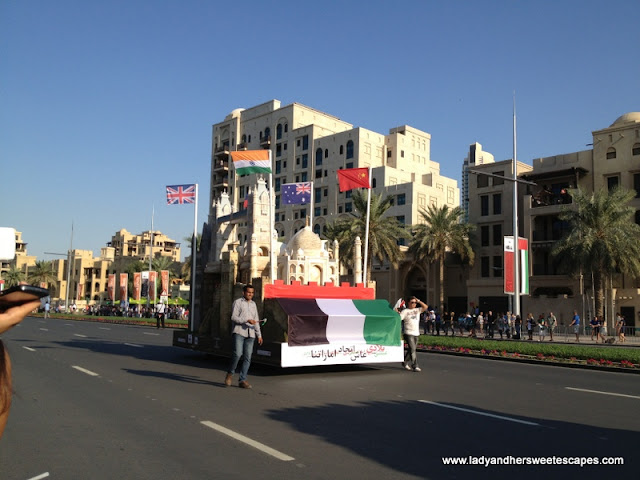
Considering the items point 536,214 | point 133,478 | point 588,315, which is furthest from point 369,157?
point 133,478

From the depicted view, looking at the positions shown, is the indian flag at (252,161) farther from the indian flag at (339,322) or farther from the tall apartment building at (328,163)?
the tall apartment building at (328,163)

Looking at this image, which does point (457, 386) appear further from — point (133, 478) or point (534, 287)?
point (534, 287)

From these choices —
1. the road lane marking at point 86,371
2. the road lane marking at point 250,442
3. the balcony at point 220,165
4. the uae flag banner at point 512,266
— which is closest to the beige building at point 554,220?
the uae flag banner at point 512,266

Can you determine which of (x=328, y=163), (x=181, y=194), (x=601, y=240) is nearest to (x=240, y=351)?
(x=181, y=194)

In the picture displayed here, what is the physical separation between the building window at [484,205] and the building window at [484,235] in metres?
1.15

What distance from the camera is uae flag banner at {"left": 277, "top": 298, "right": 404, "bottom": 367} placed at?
12867 millimetres

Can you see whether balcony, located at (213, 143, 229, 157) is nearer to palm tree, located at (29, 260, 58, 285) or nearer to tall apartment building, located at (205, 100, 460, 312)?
tall apartment building, located at (205, 100, 460, 312)

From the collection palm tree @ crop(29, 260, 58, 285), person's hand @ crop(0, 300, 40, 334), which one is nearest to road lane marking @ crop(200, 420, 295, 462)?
person's hand @ crop(0, 300, 40, 334)

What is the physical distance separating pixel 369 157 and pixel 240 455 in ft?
218

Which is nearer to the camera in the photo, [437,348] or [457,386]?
[457,386]

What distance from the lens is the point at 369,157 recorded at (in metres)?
71.0

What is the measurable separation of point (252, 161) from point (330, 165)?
176 feet

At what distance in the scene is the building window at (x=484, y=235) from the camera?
50.5 meters

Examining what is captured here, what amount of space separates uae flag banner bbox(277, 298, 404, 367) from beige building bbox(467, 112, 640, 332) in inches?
1214
